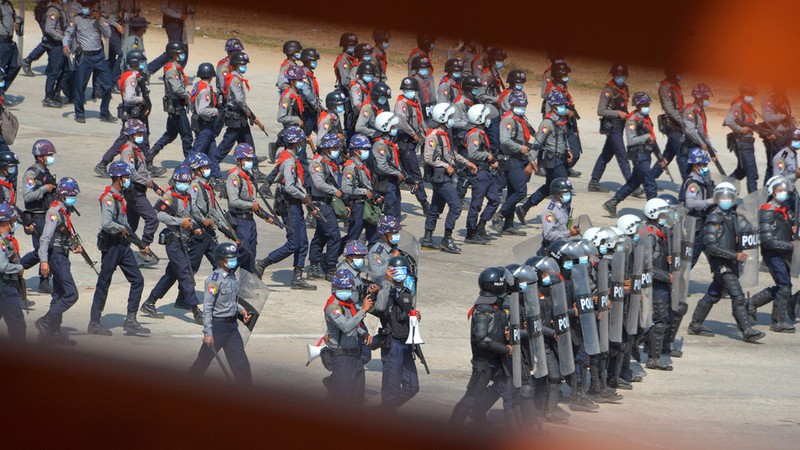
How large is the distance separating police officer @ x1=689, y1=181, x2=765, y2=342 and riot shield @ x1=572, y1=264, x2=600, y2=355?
2.75m

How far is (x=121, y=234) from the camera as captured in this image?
10.9 meters

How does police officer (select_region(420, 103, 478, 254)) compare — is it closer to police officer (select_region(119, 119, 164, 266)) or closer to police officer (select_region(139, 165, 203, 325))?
police officer (select_region(119, 119, 164, 266))

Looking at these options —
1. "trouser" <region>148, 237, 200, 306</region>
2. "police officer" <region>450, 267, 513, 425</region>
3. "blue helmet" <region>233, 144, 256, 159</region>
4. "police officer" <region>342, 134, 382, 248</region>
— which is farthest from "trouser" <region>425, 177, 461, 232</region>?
"police officer" <region>450, 267, 513, 425</region>

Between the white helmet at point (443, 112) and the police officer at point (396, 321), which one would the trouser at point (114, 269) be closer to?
the police officer at point (396, 321)

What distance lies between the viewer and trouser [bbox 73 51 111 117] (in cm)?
1792

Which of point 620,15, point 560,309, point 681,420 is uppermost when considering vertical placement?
point 620,15

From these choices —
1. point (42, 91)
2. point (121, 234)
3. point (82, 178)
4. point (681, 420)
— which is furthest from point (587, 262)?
point (42, 91)

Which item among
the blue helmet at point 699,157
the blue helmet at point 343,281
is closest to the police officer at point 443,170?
the blue helmet at point 699,157

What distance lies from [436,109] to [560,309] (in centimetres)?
541

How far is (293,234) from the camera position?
12664 mm

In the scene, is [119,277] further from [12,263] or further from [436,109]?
[436,109]

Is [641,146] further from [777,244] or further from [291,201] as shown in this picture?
[291,201]

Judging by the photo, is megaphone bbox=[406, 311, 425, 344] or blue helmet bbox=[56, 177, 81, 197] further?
blue helmet bbox=[56, 177, 81, 197]

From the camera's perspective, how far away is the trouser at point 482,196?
15.1m
